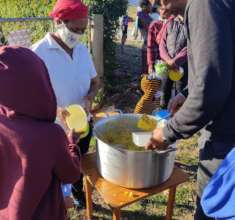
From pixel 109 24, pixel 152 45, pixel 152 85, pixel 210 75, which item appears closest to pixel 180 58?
pixel 152 85

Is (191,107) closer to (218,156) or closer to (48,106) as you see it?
(218,156)

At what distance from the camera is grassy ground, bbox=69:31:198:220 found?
3412mm

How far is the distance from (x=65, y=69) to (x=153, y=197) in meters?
1.59

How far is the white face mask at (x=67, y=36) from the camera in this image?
9.29 ft

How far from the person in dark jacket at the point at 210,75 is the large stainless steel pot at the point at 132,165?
15 cm

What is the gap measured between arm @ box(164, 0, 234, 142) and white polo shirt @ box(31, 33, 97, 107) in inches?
54.9

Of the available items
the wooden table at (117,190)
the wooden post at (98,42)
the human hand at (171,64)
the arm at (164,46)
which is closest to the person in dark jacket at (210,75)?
the wooden table at (117,190)

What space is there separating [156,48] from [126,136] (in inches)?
120

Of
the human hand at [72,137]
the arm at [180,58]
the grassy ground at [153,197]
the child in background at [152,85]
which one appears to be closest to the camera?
the human hand at [72,137]

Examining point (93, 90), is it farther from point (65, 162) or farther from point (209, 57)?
point (209, 57)

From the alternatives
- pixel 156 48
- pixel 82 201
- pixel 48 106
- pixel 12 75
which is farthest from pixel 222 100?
pixel 156 48

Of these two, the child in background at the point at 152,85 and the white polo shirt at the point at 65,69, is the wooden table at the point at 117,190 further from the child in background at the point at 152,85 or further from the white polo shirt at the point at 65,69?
the child in background at the point at 152,85

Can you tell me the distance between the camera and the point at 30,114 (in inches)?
62.4

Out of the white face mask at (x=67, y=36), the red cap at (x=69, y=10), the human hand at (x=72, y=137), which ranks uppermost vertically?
the red cap at (x=69, y=10)
